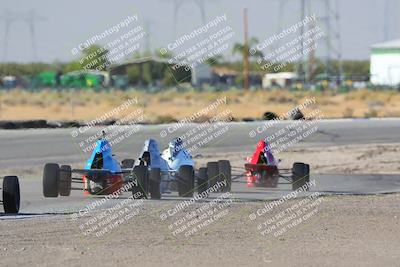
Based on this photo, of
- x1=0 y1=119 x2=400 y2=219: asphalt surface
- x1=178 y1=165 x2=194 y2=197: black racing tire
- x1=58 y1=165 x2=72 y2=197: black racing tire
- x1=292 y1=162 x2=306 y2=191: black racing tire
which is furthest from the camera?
x1=292 y1=162 x2=306 y2=191: black racing tire

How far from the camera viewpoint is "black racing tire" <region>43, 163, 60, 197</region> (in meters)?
21.0

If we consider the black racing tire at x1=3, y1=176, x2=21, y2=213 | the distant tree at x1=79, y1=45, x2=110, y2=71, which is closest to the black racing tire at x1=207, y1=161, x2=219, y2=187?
the black racing tire at x1=3, y1=176, x2=21, y2=213

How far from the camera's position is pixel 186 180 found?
2164 centimetres

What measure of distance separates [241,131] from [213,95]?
31.8 m

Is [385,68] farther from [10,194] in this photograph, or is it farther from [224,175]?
[10,194]

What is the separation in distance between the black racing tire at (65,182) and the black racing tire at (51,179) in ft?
0.49

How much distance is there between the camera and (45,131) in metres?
37.2

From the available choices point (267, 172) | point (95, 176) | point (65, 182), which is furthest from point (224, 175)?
point (65, 182)

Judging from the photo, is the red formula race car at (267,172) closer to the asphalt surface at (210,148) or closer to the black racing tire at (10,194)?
the asphalt surface at (210,148)

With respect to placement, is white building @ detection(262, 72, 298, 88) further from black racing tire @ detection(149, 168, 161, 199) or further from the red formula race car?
black racing tire @ detection(149, 168, 161, 199)

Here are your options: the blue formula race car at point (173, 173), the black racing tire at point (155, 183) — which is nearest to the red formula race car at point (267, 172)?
the blue formula race car at point (173, 173)

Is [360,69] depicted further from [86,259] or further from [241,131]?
[86,259]

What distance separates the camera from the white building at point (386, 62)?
11119cm

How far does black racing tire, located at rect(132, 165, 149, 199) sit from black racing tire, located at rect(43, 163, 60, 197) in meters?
1.44
